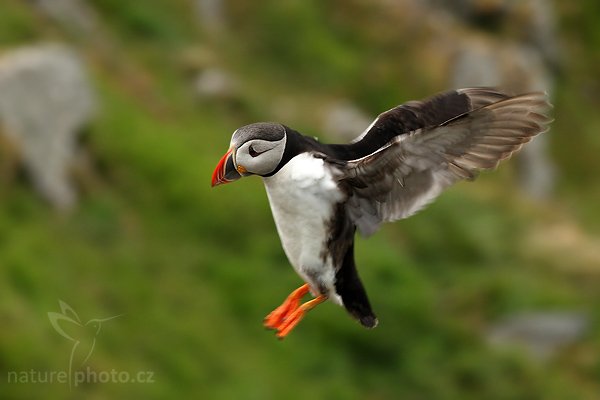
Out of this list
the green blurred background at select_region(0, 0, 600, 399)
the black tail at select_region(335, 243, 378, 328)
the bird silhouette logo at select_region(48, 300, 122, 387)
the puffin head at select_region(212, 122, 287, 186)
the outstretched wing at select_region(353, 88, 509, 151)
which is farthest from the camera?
the green blurred background at select_region(0, 0, 600, 399)

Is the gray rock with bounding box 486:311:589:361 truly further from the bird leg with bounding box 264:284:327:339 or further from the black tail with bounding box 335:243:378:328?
the bird leg with bounding box 264:284:327:339

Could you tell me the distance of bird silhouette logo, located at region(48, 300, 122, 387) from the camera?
12414 millimetres

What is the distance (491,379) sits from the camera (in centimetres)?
1697

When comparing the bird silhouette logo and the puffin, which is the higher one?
the puffin

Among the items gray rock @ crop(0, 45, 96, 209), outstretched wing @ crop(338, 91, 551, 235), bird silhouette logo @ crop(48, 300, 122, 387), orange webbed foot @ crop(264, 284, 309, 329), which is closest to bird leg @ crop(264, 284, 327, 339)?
orange webbed foot @ crop(264, 284, 309, 329)

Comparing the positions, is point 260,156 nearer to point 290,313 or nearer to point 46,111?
point 290,313

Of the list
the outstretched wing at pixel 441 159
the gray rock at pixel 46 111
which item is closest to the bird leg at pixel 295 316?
the outstretched wing at pixel 441 159

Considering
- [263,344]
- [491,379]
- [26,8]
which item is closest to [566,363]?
[491,379]

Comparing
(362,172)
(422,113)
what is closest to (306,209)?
(362,172)

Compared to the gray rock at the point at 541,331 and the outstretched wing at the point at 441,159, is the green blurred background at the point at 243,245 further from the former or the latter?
the outstretched wing at the point at 441,159

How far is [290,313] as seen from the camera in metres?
7.34

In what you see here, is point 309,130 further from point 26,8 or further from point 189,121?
point 26,8

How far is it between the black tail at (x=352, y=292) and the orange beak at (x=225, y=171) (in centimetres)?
107

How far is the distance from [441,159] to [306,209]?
0.86 m
